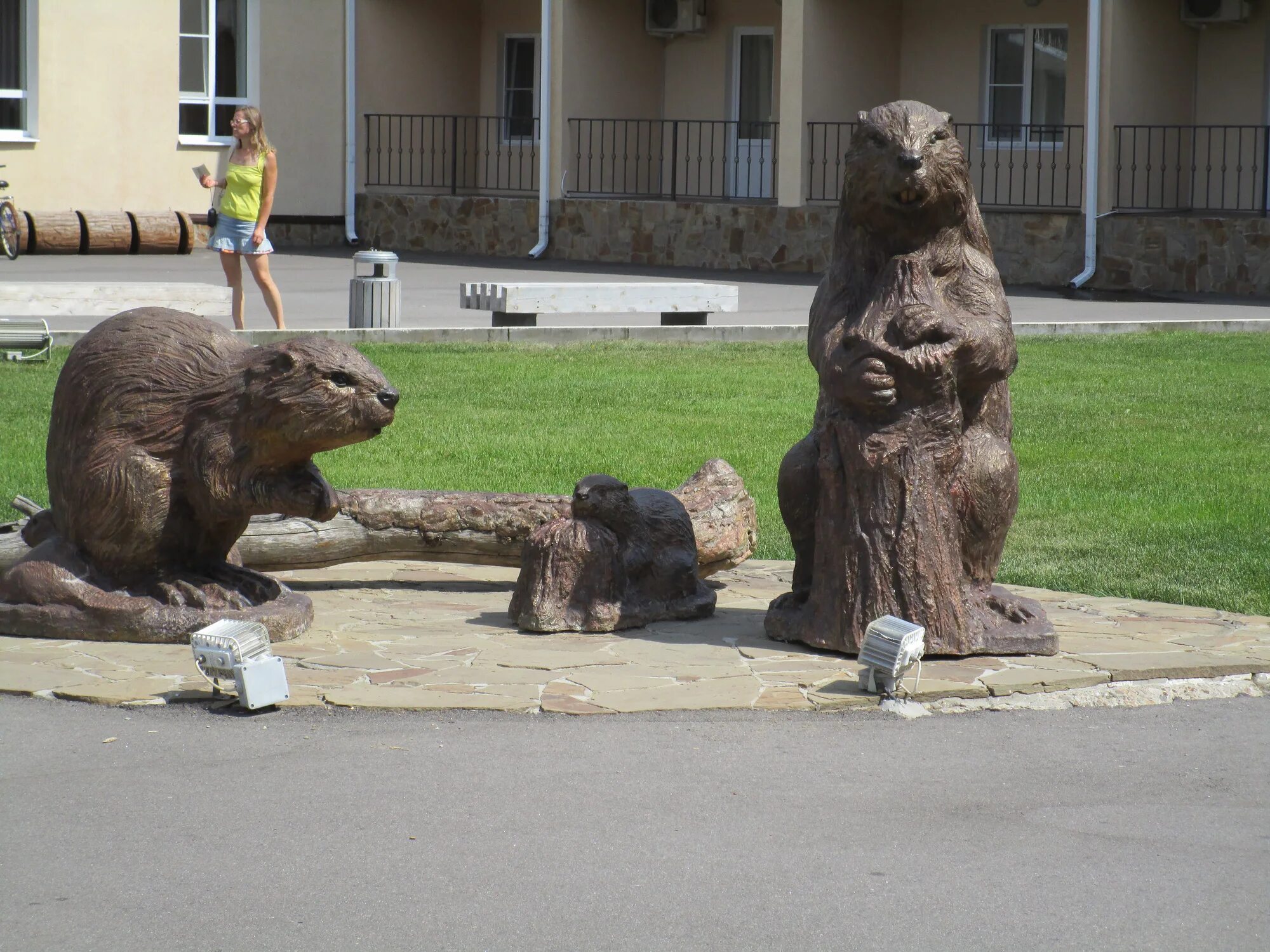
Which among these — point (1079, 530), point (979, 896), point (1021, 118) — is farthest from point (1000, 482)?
point (1021, 118)

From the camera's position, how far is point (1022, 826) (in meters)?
4.27

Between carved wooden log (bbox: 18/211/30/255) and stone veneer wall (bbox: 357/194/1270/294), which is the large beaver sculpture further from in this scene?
carved wooden log (bbox: 18/211/30/255)

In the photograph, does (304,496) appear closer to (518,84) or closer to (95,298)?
(95,298)

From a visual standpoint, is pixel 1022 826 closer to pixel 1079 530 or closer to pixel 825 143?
pixel 1079 530

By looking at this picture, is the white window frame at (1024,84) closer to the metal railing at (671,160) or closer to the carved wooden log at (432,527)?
the metal railing at (671,160)

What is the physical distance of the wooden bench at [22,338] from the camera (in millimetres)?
12961

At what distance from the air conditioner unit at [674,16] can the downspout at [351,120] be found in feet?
14.9

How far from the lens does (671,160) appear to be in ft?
88.5

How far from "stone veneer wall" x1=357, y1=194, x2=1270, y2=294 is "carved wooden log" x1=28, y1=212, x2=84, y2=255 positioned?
466cm

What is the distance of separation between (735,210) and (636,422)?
1316cm

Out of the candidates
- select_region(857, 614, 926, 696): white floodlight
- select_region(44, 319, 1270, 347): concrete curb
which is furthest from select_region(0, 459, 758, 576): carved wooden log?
select_region(44, 319, 1270, 347): concrete curb

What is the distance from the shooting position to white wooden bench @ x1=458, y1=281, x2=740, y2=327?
15.6 metres

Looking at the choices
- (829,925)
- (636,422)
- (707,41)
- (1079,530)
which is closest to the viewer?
(829,925)

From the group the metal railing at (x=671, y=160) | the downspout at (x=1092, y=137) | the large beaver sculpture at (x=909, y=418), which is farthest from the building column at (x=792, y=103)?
the large beaver sculpture at (x=909, y=418)
